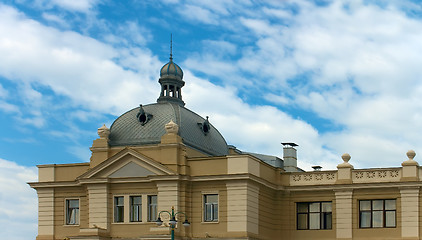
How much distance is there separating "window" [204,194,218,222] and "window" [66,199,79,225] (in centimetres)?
955

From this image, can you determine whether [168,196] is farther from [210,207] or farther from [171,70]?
[171,70]

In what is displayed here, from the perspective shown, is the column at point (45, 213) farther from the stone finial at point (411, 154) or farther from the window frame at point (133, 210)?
the stone finial at point (411, 154)

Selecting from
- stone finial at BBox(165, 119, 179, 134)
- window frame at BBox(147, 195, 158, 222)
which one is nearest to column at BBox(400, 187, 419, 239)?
stone finial at BBox(165, 119, 179, 134)

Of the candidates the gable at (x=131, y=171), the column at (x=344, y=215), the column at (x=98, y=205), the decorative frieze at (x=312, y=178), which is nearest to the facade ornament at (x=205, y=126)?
the gable at (x=131, y=171)

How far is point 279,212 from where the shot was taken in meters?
61.6

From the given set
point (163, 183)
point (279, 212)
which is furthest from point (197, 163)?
point (279, 212)

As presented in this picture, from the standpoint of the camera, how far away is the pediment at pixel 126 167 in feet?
190

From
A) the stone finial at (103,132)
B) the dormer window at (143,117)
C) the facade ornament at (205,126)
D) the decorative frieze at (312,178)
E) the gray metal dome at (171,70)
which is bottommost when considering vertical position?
the decorative frieze at (312,178)

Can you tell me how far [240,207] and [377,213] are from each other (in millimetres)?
9709

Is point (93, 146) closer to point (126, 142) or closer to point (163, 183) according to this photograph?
point (126, 142)

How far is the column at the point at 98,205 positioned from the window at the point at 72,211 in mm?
2157

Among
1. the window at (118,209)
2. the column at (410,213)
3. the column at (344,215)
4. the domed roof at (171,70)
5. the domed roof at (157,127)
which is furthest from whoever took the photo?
the domed roof at (171,70)

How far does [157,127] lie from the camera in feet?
198

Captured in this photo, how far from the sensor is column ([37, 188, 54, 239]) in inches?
2420
